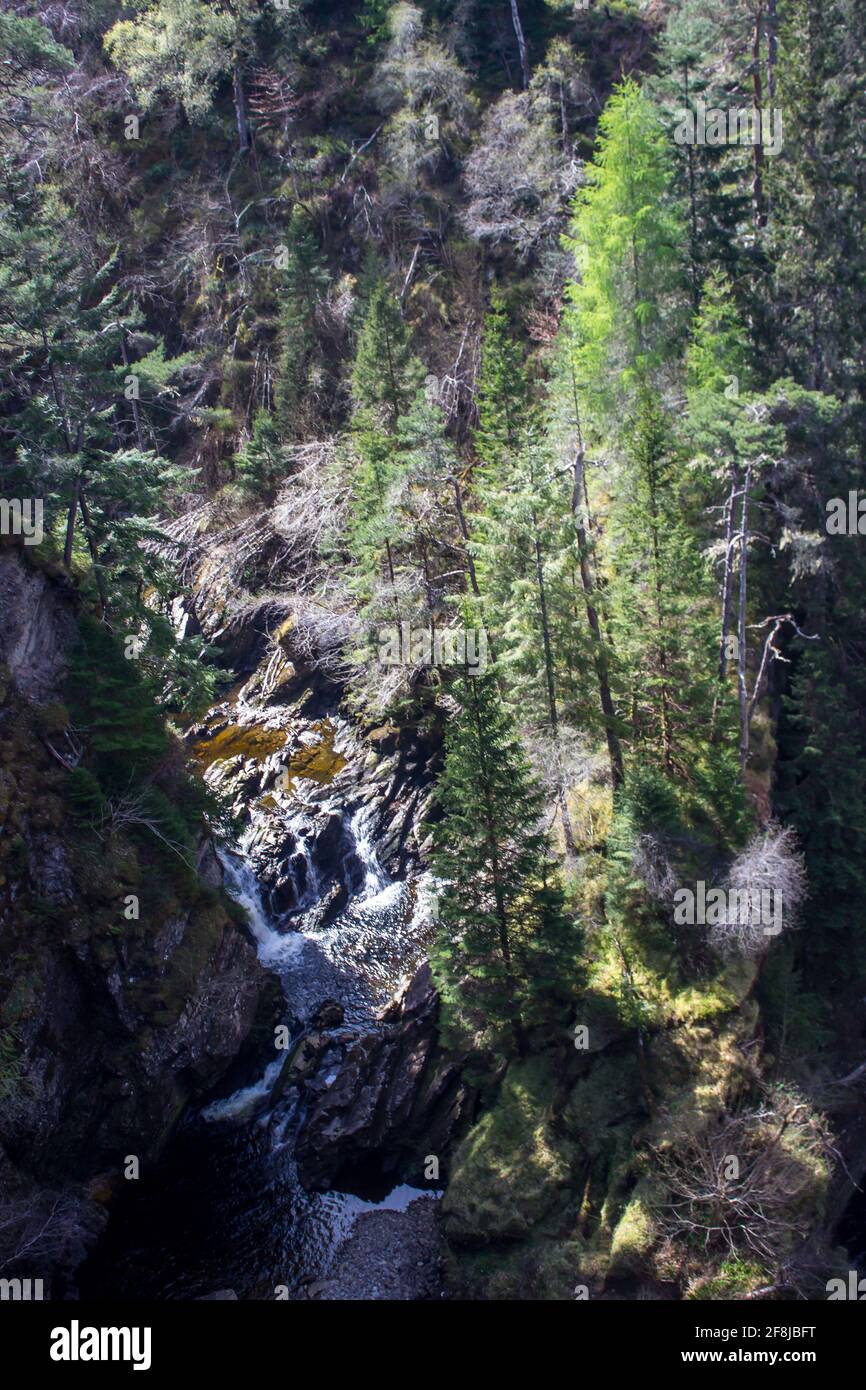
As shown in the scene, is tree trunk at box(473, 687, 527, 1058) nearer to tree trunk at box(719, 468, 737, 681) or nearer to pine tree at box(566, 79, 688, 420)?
tree trunk at box(719, 468, 737, 681)

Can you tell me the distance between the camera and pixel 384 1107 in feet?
71.8

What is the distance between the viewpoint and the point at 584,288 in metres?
26.4

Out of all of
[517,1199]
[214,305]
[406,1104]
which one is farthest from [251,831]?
[214,305]

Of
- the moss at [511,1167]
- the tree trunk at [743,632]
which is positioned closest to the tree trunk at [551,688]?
the tree trunk at [743,632]

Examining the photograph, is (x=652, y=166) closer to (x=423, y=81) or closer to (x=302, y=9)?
(x=423, y=81)

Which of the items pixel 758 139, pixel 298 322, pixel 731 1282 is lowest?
pixel 731 1282

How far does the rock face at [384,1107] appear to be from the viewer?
21422mm

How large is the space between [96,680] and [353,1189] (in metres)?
13.7

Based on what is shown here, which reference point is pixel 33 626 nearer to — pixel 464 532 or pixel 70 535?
pixel 70 535

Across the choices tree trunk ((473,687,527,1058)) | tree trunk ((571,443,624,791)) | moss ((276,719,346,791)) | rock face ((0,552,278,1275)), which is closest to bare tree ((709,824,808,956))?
tree trunk ((571,443,624,791))

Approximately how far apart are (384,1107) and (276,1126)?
2.94 metres

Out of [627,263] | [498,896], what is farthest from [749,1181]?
[627,263]

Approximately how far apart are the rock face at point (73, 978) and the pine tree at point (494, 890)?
6.78 metres

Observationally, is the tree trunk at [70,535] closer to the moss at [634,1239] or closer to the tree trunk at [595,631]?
the tree trunk at [595,631]
